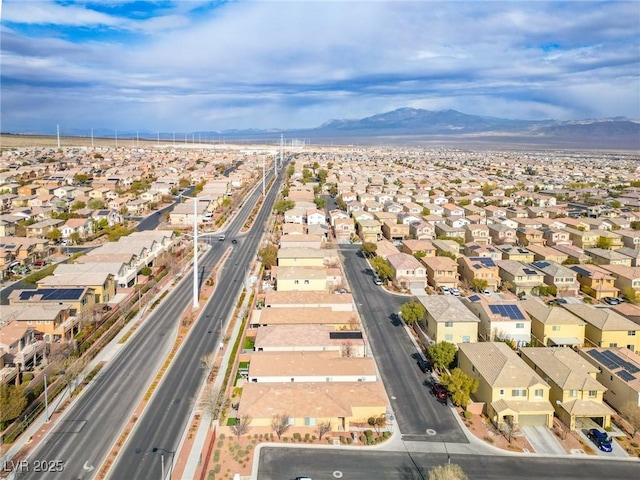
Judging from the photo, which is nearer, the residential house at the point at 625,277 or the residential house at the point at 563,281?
the residential house at the point at 625,277

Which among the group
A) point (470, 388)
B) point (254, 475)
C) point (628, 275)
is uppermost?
point (628, 275)

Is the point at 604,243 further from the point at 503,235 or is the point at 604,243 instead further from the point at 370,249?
the point at 370,249

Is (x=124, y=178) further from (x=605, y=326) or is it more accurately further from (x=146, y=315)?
(x=605, y=326)

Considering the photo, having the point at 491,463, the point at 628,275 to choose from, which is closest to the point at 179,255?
the point at 491,463

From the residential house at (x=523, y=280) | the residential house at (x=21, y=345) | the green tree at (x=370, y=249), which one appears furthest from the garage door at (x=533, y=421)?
the green tree at (x=370, y=249)

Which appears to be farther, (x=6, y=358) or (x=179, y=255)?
(x=179, y=255)

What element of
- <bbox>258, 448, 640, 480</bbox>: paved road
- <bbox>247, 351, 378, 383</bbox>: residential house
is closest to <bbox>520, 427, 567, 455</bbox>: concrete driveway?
<bbox>258, 448, 640, 480</bbox>: paved road

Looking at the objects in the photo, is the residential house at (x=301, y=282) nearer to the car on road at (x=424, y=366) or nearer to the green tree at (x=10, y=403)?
the car on road at (x=424, y=366)
